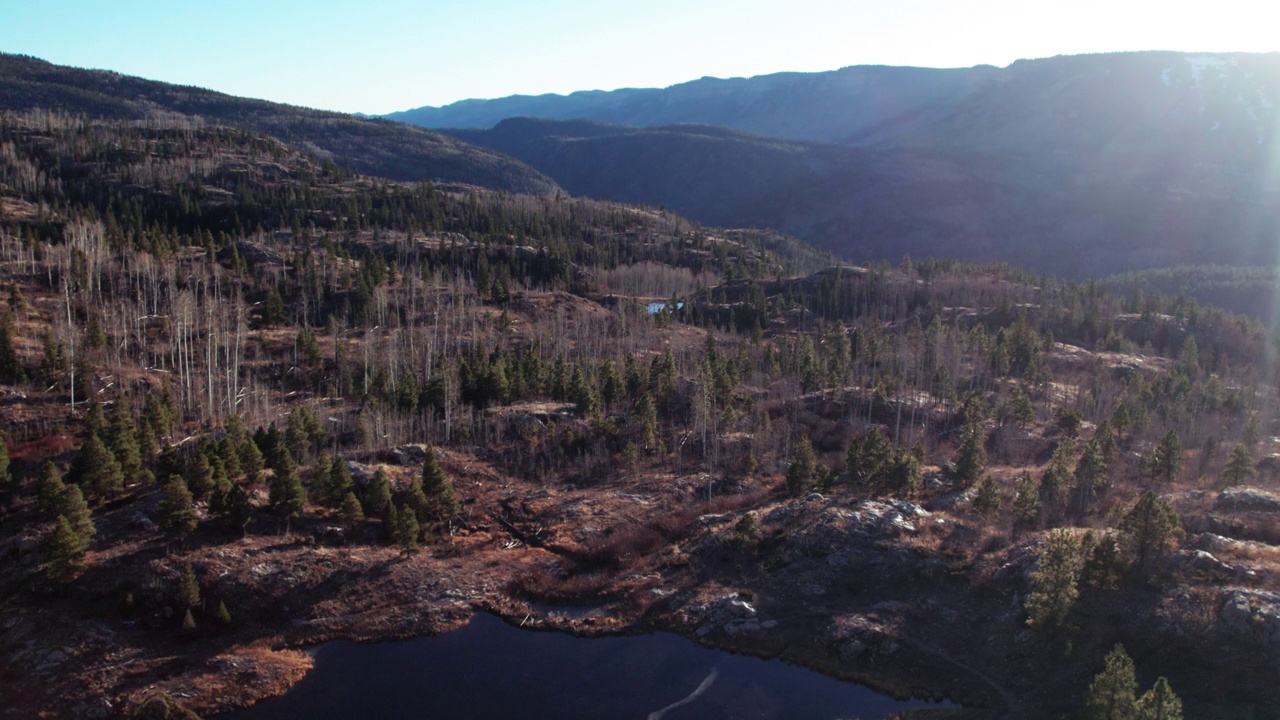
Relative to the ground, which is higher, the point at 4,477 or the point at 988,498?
the point at 988,498

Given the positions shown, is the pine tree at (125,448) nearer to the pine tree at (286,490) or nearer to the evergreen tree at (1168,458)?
the pine tree at (286,490)

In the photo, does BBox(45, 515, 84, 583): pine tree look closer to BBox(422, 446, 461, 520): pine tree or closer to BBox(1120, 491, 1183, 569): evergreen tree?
BBox(422, 446, 461, 520): pine tree

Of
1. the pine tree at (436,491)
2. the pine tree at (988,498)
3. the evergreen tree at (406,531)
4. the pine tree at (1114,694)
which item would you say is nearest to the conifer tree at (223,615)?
the evergreen tree at (406,531)

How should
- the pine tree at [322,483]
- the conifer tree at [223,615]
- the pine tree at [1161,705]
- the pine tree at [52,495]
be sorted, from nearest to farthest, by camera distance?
the pine tree at [1161,705]
the conifer tree at [223,615]
the pine tree at [52,495]
the pine tree at [322,483]

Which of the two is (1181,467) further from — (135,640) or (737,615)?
(135,640)

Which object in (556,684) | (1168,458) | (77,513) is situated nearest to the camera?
(556,684)

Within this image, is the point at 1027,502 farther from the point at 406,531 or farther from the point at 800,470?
the point at 406,531

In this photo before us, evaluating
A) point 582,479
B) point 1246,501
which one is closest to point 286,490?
point 582,479
